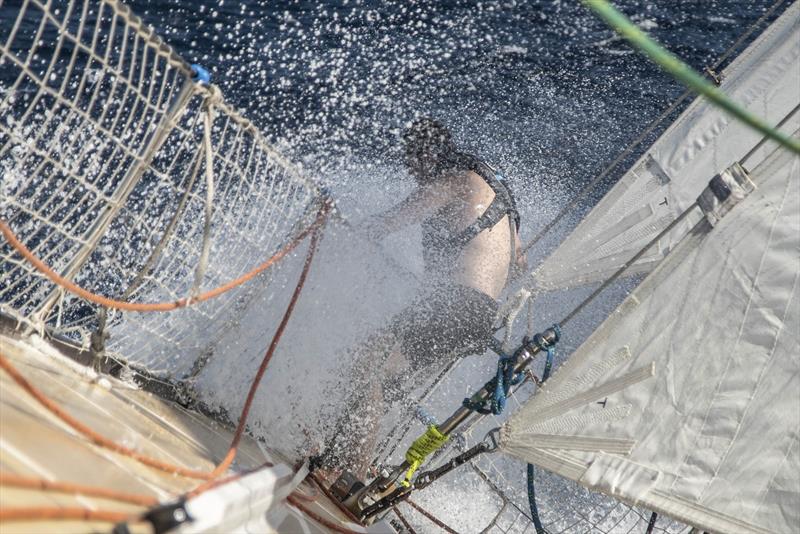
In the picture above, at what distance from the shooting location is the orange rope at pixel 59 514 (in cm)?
158

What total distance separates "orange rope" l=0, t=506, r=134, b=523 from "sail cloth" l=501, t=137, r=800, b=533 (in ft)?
5.45

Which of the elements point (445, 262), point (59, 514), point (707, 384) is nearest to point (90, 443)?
point (59, 514)

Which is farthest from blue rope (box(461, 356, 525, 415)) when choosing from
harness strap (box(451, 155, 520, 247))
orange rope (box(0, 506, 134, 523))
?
orange rope (box(0, 506, 134, 523))

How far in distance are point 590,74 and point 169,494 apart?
7250mm

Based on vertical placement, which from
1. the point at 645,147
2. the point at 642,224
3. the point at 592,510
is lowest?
the point at 592,510

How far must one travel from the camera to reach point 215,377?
14.3ft

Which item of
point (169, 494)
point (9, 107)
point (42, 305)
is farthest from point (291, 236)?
point (9, 107)

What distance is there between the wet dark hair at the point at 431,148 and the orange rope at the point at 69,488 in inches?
130

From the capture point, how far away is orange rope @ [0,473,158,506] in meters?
1.72

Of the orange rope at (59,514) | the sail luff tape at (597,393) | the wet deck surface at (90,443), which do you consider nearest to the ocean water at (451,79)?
the wet deck surface at (90,443)

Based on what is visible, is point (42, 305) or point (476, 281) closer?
point (42, 305)

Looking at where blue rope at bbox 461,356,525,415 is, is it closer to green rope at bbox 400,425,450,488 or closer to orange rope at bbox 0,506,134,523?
green rope at bbox 400,425,450,488

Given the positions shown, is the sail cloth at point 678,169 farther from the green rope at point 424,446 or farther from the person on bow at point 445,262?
the green rope at point 424,446

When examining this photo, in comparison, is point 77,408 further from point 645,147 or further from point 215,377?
point 645,147
